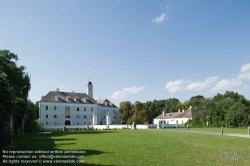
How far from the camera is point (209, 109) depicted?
57.2 meters

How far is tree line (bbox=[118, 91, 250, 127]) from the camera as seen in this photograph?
165ft

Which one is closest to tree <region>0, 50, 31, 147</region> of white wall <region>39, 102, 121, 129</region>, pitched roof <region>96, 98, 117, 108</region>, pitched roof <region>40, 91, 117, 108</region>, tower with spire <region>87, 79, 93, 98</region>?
→ white wall <region>39, 102, 121, 129</region>

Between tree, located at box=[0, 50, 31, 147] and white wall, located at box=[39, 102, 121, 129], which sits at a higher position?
tree, located at box=[0, 50, 31, 147]

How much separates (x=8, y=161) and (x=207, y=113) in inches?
2059

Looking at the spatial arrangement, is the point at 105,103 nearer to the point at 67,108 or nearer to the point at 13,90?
the point at 67,108

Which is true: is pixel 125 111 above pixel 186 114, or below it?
above

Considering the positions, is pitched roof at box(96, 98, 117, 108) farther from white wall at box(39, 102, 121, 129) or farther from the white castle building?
the white castle building

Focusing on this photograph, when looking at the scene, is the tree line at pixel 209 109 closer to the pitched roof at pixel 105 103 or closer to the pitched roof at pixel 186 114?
the pitched roof at pixel 186 114

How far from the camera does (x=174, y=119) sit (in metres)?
74.6

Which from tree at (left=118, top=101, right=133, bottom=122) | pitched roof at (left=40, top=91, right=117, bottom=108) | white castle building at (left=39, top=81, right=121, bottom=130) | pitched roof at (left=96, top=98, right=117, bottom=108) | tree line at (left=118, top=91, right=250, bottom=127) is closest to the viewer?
tree line at (left=118, top=91, right=250, bottom=127)

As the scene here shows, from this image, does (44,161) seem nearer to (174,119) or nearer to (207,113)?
(207,113)

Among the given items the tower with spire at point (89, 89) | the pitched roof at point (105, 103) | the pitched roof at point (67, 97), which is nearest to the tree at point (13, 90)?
the pitched roof at point (67, 97)

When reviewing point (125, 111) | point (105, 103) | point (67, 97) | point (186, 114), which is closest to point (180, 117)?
point (186, 114)

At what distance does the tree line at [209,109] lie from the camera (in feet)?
165
